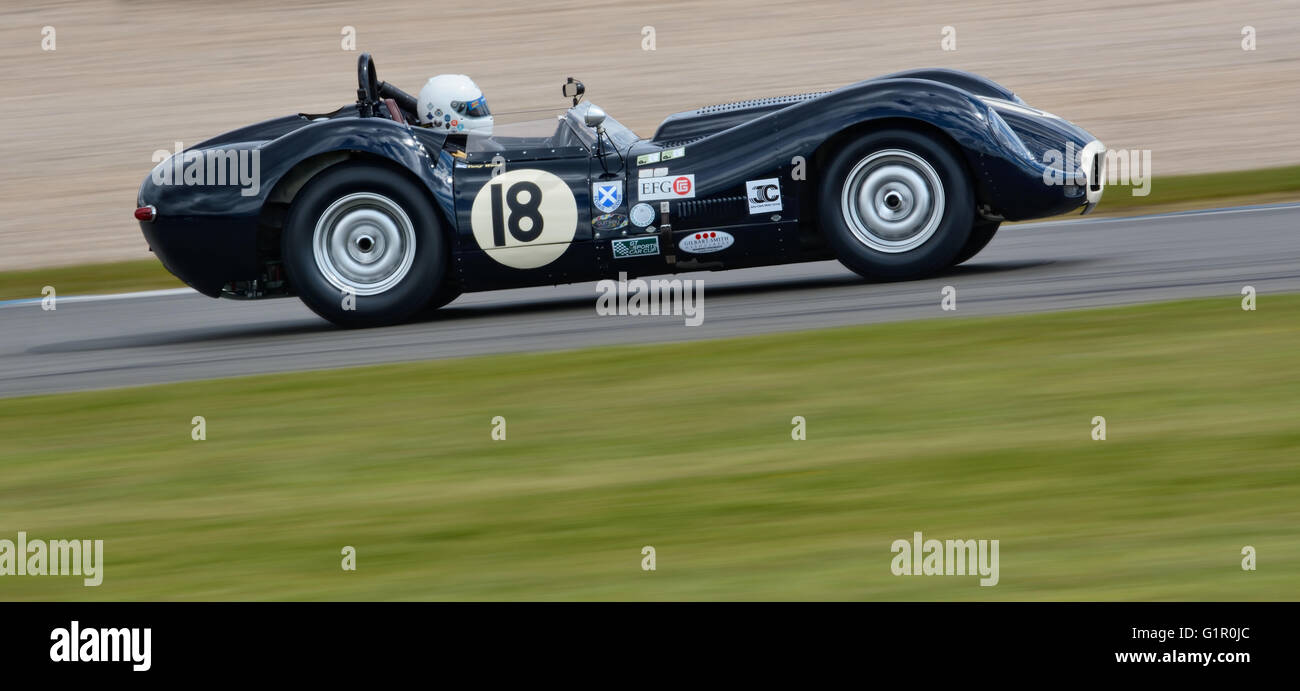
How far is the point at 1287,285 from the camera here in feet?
26.1

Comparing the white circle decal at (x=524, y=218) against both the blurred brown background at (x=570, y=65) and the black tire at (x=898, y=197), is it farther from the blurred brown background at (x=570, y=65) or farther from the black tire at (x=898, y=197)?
the blurred brown background at (x=570, y=65)

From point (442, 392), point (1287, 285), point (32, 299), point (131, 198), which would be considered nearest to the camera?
point (442, 392)

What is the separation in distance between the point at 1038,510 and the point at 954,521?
27cm

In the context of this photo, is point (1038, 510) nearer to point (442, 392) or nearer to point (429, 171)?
point (442, 392)

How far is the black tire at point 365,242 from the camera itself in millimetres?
8352

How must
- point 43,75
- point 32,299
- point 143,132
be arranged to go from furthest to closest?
point 43,75
point 143,132
point 32,299

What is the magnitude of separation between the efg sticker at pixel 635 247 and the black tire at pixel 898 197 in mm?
835

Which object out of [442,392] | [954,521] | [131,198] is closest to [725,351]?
[442,392]

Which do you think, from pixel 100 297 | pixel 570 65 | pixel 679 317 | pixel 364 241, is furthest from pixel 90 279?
pixel 570 65

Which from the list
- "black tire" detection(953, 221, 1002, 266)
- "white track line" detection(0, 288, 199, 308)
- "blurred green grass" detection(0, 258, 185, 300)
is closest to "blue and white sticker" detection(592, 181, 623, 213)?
"black tire" detection(953, 221, 1002, 266)

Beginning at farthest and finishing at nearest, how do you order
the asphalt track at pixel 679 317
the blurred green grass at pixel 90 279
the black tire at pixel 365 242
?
the blurred green grass at pixel 90 279
the black tire at pixel 365 242
the asphalt track at pixel 679 317

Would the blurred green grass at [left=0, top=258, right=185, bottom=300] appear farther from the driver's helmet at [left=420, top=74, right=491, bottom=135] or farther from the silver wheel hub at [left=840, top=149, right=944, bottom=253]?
the silver wheel hub at [left=840, top=149, right=944, bottom=253]

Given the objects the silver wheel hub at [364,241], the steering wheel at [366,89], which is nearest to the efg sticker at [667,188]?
the silver wheel hub at [364,241]

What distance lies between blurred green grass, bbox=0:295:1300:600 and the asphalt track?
0.38 m
